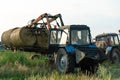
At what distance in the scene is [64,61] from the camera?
14.0 metres

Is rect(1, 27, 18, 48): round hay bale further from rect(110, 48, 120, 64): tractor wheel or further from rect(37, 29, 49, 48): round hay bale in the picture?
rect(110, 48, 120, 64): tractor wheel

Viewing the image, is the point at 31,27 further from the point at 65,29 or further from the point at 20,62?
the point at 65,29

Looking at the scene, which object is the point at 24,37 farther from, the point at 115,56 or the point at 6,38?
the point at 115,56

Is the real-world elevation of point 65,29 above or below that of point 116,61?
above

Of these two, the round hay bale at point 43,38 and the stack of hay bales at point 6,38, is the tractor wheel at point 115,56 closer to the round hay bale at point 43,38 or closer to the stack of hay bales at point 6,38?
the round hay bale at point 43,38

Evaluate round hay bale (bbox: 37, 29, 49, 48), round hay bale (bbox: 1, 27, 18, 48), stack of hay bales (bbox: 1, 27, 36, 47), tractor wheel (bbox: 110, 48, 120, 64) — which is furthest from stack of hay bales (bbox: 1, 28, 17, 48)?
tractor wheel (bbox: 110, 48, 120, 64)

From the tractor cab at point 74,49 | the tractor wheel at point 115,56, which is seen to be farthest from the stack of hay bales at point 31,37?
the tractor wheel at point 115,56

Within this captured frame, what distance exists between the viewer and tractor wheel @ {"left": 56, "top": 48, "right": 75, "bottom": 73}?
529 inches

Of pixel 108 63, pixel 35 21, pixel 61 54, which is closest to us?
pixel 61 54

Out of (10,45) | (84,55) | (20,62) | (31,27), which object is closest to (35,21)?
(31,27)

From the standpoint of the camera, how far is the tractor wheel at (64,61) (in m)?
13.4

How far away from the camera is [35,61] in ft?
55.5

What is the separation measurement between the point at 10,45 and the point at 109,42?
5690 mm

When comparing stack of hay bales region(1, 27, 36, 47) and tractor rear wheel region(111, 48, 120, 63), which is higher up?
stack of hay bales region(1, 27, 36, 47)
